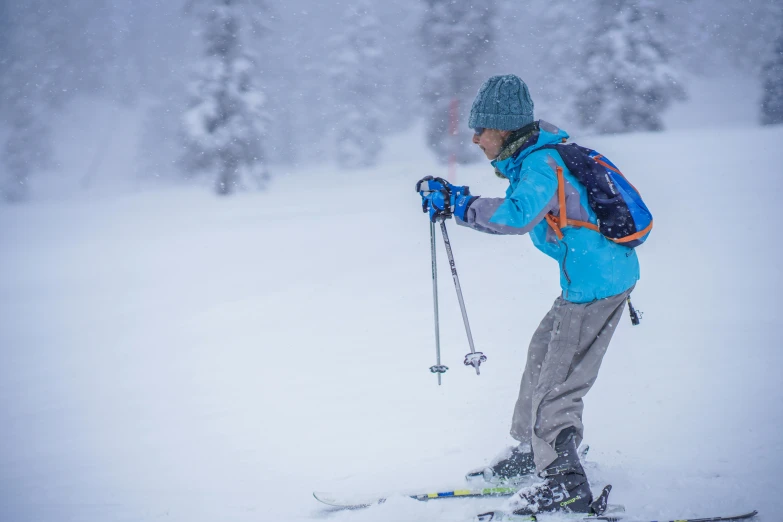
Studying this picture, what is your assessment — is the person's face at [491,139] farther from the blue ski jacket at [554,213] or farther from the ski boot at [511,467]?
the ski boot at [511,467]

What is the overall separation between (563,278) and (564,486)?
1090 millimetres

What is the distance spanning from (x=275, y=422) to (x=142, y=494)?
1.17m

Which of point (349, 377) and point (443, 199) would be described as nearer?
point (443, 199)

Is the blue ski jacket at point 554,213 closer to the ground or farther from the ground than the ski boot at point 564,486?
farther from the ground

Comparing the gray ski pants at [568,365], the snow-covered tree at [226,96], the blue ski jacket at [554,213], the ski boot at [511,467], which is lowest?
the ski boot at [511,467]

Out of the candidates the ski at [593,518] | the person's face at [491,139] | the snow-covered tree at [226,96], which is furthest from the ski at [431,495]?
the snow-covered tree at [226,96]

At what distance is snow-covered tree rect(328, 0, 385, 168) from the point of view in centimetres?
2873

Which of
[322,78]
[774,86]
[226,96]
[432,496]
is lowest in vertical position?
[432,496]

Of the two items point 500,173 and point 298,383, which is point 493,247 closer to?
point 298,383

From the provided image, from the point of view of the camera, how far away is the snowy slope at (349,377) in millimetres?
3449

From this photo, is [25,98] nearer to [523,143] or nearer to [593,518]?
[523,143]

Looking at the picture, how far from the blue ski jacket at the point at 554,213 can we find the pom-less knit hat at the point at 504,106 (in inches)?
4.6

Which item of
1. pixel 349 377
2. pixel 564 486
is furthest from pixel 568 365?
pixel 349 377

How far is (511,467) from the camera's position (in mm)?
3318
